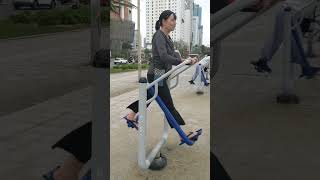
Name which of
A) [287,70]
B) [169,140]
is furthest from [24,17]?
[169,140]

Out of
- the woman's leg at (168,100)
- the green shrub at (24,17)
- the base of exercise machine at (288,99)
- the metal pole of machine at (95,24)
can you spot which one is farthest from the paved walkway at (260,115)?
the woman's leg at (168,100)

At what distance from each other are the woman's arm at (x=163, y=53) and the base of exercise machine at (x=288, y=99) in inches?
14.6

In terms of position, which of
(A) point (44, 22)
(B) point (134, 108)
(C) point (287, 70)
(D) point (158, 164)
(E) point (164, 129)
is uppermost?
(A) point (44, 22)

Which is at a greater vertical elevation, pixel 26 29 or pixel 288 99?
pixel 26 29

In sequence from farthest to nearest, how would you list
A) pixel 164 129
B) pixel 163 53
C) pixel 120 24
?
pixel 164 129, pixel 163 53, pixel 120 24

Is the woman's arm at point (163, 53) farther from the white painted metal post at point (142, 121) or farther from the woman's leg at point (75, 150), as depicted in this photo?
the woman's leg at point (75, 150)

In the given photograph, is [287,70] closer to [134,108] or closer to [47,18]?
[47,18]

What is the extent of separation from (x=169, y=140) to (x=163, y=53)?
551mm

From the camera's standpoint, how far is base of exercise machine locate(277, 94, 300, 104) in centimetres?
78

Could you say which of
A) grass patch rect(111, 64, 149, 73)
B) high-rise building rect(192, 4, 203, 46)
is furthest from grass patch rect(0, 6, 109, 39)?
high-rise building rect(192, 4, 203, 46)

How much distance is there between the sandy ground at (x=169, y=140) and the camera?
1.09 m

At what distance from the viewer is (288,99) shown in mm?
794

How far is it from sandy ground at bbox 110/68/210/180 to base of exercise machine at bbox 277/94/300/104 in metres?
0.26

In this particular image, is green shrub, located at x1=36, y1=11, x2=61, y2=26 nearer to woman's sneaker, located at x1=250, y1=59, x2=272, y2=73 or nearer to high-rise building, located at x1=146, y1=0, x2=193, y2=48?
high-rise building, located at x1=146, y1=0, x2=193, y2=48
